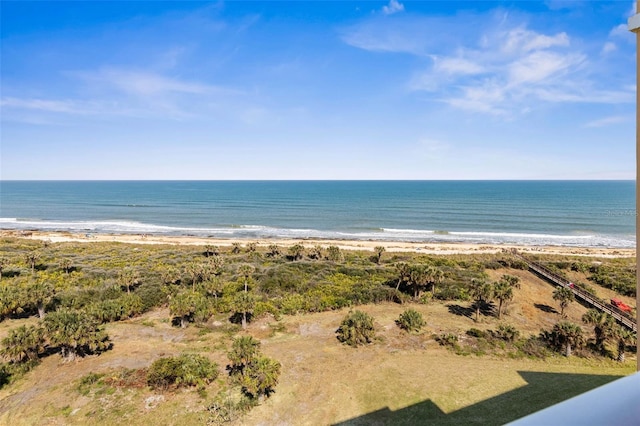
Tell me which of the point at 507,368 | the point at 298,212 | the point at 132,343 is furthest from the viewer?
the point at 298,212

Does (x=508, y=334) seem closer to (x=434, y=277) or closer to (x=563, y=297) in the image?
(x=563, y=297)

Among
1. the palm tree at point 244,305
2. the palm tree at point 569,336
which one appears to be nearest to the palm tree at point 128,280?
the palm tree at point 244,305

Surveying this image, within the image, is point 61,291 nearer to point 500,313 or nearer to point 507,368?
point 507,368

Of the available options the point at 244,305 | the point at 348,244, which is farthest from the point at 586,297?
the point at 348,244

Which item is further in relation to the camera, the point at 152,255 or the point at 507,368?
the point at 152,255

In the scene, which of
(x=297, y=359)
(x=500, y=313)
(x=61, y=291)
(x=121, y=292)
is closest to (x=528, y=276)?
(x=500, y=313)

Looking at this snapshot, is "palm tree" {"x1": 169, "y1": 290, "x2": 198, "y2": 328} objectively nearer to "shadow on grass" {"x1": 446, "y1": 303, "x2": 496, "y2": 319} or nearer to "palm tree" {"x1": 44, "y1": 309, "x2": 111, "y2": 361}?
"palm tree" {"x1": 44, "y1": 309, "x2": 111, "y2": 361}

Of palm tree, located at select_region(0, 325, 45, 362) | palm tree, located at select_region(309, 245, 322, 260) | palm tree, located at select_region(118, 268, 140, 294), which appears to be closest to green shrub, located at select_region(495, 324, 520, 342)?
palm tree, located at select_region(309, 245, 322, 260)

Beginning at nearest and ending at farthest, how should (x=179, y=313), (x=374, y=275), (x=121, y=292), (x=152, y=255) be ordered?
(x=179, y=313), (x=121, y=292), (x=374, y=275), (x=152, y=255)
